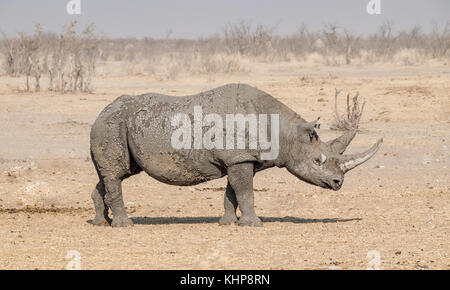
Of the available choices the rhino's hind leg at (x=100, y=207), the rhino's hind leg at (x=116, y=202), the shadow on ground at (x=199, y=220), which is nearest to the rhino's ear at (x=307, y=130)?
the shadow on ground at (x=199, y=220)

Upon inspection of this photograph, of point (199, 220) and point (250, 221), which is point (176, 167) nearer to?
point (250, 221)

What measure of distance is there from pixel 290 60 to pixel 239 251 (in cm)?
3527

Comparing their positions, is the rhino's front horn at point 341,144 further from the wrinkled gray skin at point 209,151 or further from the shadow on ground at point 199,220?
the shadow on ground at point 199,220

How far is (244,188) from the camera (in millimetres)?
10016

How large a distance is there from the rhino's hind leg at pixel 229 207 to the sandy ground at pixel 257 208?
0.15 meters

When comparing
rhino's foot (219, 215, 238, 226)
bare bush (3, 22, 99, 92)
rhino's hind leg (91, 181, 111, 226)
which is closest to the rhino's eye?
rhino's foot (219, 215, 238, 226)

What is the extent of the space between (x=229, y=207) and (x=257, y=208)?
6.03 feet

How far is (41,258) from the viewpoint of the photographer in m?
8.32

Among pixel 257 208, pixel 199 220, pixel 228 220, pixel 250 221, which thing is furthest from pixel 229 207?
pixel 257 208

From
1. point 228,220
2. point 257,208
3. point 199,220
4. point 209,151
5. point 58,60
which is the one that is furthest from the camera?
point 58,60

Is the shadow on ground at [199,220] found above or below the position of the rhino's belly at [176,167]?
below

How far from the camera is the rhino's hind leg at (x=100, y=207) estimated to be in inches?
416

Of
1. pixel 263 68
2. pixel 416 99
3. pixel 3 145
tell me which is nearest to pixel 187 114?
pixel 3 145
